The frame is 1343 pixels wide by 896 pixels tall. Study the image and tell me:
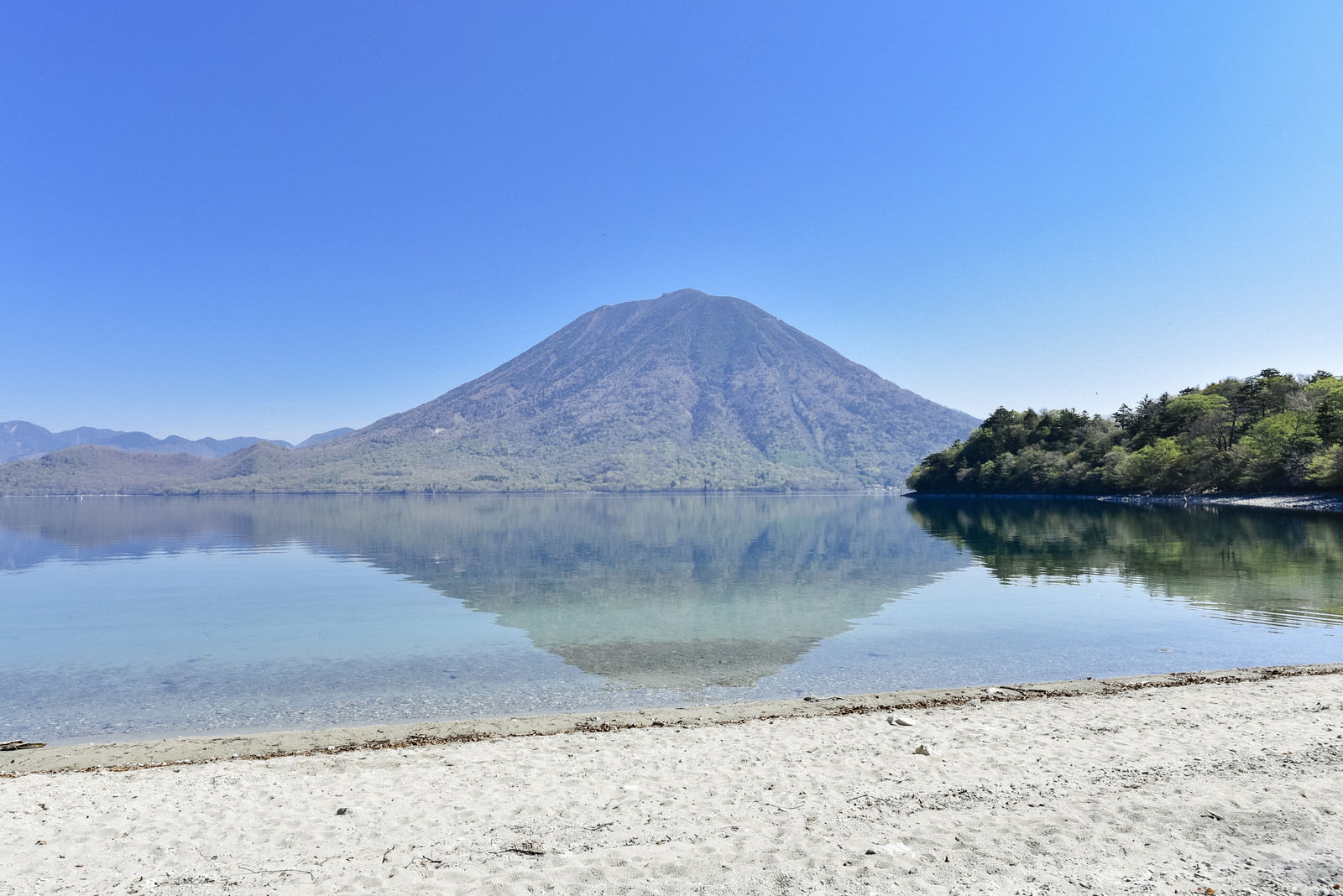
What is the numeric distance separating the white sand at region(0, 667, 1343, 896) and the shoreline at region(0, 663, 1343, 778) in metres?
0.58

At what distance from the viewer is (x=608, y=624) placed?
69.9 ft

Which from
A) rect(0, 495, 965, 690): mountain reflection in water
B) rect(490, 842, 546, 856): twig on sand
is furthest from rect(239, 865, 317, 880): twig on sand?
rect(0, 495, 965, 690): mountain reflection in water

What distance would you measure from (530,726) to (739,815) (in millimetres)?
5189

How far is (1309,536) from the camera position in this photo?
1565 inches

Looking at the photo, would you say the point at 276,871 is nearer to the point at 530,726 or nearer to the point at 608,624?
the point at 530,726

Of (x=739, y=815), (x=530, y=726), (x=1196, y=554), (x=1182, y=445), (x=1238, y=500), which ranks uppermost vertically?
(x=1182, y=445)

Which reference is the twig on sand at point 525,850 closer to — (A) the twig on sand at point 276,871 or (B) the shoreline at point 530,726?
(A) the twig on sand at point 276,871

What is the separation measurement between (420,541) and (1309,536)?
57436 mm

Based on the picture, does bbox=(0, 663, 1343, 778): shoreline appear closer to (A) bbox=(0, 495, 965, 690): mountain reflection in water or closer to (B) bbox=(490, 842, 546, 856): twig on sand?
(A) bbox=(0, 495, 965, 690): mountain reflection in water

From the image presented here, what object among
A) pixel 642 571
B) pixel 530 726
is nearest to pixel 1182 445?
pixel 642 571

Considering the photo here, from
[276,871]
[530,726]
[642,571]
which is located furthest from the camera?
[642,571]

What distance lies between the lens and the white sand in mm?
5812

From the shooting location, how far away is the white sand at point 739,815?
5812mm

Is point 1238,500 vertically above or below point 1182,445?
below
